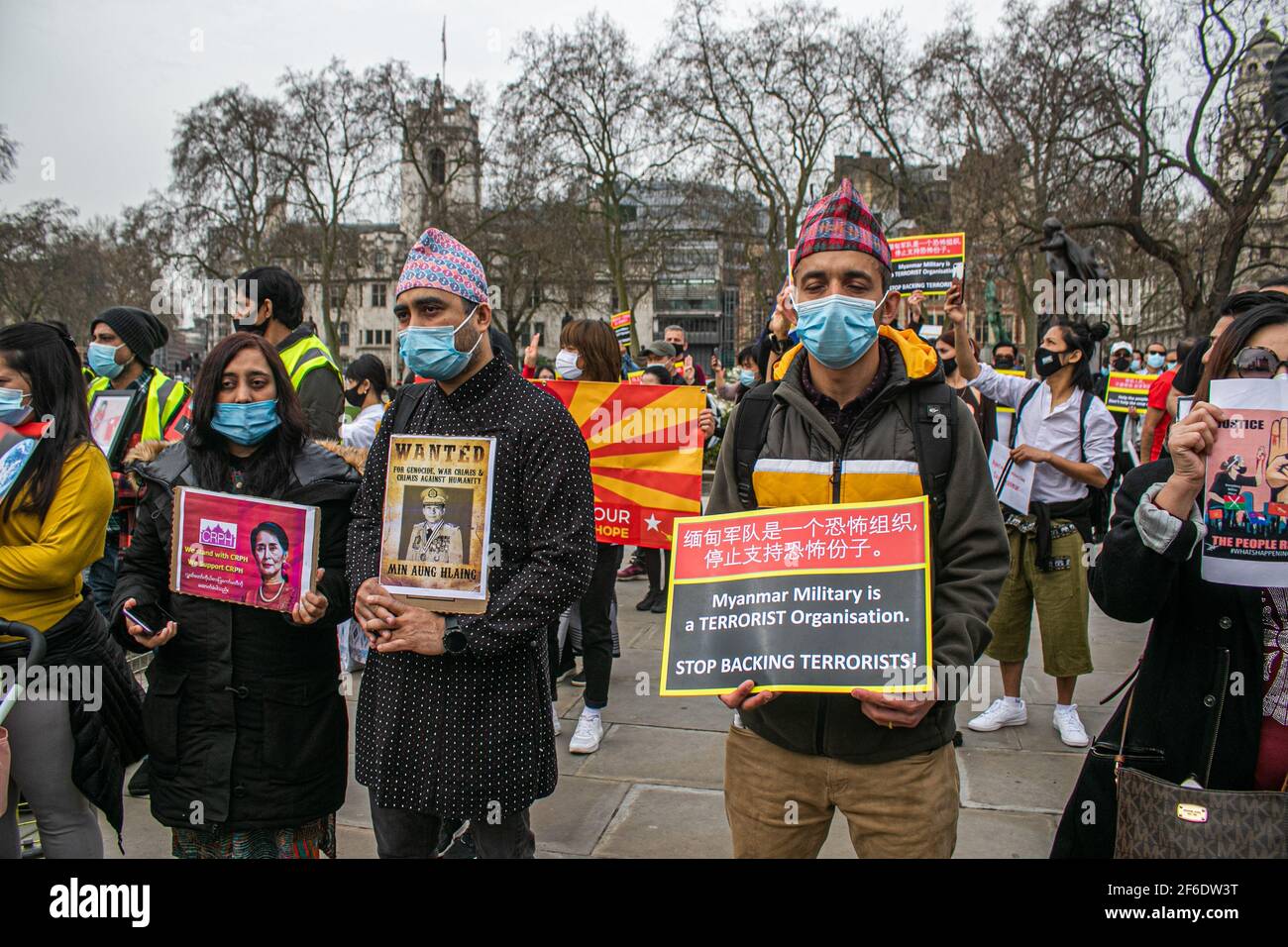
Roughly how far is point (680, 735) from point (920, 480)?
10.5ft

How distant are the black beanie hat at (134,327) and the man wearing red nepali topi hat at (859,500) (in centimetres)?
411

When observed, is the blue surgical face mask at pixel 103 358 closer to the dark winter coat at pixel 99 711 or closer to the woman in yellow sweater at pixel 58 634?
the woman in yellow sweater at pixel 58 634

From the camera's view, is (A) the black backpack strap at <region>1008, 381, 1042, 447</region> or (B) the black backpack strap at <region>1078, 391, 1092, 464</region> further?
(A) the black backpack strap at <region>1008, 381, 1042, 447</region>

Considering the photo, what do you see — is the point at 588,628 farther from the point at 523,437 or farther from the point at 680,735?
the point at 523,437

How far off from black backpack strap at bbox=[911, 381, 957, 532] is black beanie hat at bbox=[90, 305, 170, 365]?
4570 mm

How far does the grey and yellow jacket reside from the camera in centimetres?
211

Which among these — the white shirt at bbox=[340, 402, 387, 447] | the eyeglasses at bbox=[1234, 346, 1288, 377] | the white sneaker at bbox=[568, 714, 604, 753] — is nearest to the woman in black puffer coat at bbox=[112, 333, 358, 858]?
the white sneaker at bbox=[568, 714, 604, 753]

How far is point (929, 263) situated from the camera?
18.0 ft

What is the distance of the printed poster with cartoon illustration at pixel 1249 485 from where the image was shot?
6.47ft

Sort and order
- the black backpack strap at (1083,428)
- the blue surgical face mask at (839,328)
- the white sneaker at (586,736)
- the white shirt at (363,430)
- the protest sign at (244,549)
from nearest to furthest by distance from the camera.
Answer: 1. the blue surgical face mask at (839,328)
2. the protest sign at (244,549)
3. the white sneaker at (586,736)
4. the black backpack strap at (1083,428)
5. the white shirt at (363,430)

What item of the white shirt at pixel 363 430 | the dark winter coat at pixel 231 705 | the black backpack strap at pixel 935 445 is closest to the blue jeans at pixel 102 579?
the white shirt at pixel 363 430

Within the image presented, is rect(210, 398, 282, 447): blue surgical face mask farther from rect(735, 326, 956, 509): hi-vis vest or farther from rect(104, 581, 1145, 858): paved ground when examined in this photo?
rect(104, 581, 1145, 858): paved ground

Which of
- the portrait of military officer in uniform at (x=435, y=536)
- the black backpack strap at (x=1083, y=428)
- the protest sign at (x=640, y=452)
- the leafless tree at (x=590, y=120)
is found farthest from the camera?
the leafless tree at (x=590, y=120)
